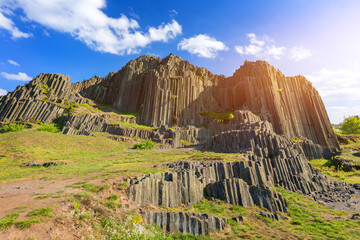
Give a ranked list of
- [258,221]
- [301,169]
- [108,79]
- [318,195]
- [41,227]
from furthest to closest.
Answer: [108,79] < [301,169] < [318,195] < [258,221] < [41,227]

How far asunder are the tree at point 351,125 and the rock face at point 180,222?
118046mm

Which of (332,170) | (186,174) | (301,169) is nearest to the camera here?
(186,174)

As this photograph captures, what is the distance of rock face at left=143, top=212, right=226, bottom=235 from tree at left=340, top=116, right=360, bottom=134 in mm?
118046

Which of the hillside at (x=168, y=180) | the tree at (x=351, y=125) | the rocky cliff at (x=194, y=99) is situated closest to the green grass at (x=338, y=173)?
the hillside at (x=168, y=180)

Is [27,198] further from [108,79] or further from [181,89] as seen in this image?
[108,79]

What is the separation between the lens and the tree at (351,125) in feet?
290

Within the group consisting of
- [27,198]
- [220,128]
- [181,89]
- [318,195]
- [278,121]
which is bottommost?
[318,195]

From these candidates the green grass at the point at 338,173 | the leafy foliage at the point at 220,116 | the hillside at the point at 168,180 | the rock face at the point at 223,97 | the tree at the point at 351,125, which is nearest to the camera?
the hillside at the point at 168,180

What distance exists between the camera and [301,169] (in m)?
27.3

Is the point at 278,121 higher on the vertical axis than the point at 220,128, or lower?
higher

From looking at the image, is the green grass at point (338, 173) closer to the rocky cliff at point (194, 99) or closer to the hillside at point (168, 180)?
the hillside at point (168, 180)

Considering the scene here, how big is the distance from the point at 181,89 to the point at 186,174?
72.2 meters

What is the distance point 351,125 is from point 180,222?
121 m

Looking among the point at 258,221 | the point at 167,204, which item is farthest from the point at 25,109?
the point at 258,221
